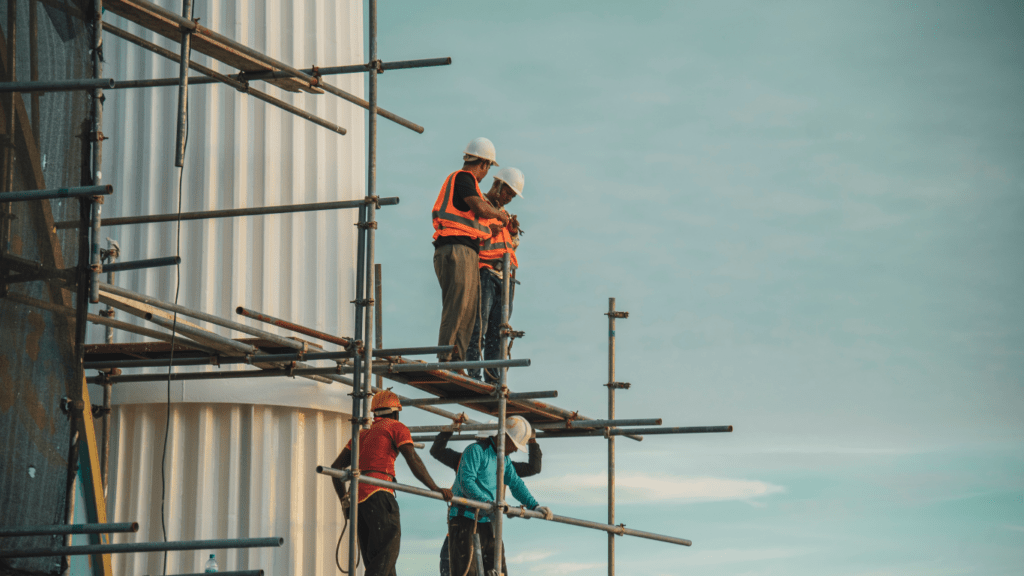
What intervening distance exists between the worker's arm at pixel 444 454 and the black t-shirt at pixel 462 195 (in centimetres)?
191

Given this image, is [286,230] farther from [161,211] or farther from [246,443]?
[246,443]

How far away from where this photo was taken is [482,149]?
499 inches

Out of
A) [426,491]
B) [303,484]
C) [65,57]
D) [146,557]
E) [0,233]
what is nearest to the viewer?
[0,233]

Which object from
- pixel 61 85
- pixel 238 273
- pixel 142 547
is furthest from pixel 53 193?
pixel 238 273

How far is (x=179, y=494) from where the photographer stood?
13.4m

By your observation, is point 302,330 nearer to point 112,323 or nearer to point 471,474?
point 112,323

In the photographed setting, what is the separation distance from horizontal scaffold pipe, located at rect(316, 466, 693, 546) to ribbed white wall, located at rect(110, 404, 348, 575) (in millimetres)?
1920

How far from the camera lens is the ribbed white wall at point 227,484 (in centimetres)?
1329

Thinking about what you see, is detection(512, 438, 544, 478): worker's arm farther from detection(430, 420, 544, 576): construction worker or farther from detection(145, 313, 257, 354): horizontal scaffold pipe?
detection(145, 313, 257, 354): horizontal scaffold pipe

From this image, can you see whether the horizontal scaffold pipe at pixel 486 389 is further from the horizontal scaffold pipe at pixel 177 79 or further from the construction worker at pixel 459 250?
the horizontal scaffold pipe at pixel 177 79

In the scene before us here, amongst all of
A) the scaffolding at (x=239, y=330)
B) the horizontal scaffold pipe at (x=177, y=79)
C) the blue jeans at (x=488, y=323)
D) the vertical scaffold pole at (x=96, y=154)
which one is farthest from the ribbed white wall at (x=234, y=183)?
the vertical scaffold pole at (x=96, y=154)

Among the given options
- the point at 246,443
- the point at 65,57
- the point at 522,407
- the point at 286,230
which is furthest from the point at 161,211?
the point at 65,57

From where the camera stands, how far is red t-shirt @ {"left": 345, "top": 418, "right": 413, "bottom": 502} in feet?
35.5

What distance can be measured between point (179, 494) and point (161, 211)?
3105mm
